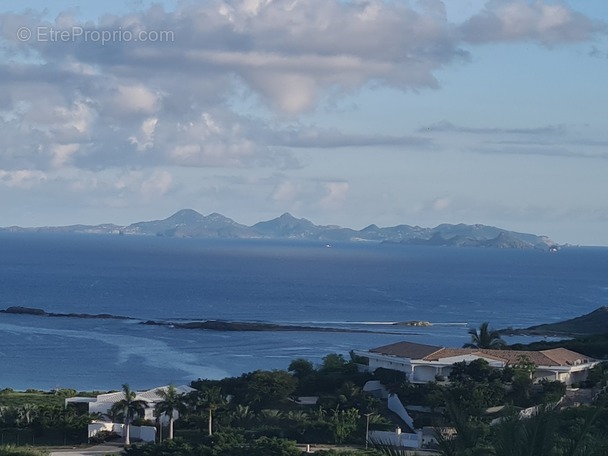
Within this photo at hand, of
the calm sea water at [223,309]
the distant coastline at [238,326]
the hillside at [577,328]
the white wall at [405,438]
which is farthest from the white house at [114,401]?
the hillside at [577,328]

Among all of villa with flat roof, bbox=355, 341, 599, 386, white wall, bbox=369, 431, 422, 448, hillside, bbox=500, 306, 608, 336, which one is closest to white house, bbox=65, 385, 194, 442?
white wall, bbox=369, 431, 422, 448

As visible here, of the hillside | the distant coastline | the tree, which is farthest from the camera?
the distant coastline

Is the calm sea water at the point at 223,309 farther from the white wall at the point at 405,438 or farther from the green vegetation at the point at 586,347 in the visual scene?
the white wall at the point at 405,438

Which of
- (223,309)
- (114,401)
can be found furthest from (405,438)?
(223,309)

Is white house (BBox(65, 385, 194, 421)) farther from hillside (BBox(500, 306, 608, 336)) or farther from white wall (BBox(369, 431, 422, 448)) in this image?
hillside (BBox(500, 306, 608, 336))

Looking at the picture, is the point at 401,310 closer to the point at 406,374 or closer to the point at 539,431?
the point at 406,374

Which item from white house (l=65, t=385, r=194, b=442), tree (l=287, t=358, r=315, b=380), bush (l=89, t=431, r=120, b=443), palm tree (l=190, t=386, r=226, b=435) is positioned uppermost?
tree (l=287, t=358, r=315, b=380)
